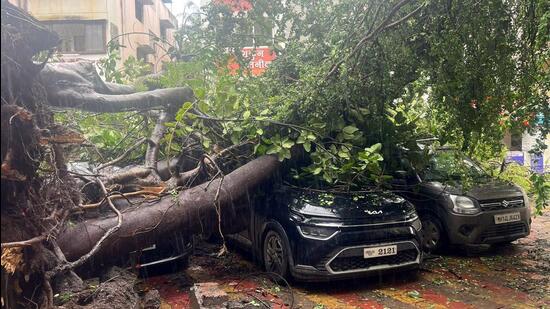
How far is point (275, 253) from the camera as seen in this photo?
19.1 feet

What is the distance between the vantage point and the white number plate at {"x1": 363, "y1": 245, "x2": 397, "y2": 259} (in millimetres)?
5305

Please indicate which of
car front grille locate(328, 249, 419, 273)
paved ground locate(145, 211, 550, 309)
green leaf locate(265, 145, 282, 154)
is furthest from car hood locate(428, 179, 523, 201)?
green leaf locate(265, 145, 282, 154)

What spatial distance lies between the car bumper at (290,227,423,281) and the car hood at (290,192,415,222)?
0.64 feet

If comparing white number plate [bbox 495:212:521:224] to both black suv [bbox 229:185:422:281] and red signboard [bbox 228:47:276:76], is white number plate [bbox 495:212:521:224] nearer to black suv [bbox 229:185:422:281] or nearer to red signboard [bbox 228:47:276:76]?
black suv [bbox 229:185:422:281]

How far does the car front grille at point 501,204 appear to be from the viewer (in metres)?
6.74

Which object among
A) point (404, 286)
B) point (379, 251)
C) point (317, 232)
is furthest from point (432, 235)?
point (317, 232)

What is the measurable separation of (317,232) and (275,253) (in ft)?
2.57

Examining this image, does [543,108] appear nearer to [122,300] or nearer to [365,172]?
[365,172]

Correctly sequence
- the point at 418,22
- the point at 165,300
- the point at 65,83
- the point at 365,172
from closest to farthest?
the point at 65,83 → the point at 165,300 → the point at 418,22 → the point at 365,172

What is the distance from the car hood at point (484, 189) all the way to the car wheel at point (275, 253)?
9.14 feet

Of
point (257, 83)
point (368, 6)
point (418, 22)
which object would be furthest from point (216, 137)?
point (418, 22)

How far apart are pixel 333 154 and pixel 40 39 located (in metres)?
3.69

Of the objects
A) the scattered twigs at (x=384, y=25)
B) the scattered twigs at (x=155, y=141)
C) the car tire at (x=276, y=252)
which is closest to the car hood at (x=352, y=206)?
the car tire at (x=276, y=252)

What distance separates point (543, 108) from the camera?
473 centimetres
